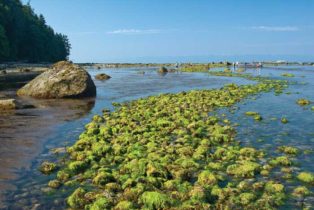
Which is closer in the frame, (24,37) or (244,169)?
(244,169)

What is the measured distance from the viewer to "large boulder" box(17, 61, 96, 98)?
3788cm

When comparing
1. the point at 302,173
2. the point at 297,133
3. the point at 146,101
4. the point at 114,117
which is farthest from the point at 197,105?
the point at 302,173

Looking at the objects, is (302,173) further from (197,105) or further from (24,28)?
(24,28)

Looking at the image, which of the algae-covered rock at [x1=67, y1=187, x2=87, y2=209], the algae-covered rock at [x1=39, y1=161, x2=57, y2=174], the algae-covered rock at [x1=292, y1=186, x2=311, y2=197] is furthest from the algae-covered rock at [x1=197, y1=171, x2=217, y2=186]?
the algae-covered rock at [x1=39, y1=161, x2=57, y2=174]

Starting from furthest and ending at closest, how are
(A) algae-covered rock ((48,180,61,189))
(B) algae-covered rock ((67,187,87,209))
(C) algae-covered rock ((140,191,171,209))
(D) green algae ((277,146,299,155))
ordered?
(D) green algae ((277,146,299,155)) → (A) algae-covered rock ((48,180,61,189)) → (B) algae-covered rock ((67,187,87,209)) → (C) algae-covered rock ((140,191,171,209))

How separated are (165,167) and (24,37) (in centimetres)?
12417

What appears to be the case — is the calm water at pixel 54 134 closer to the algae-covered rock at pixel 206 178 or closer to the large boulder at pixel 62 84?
the large boulder at pixel 62 84

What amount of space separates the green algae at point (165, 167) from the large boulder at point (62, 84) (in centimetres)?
1464

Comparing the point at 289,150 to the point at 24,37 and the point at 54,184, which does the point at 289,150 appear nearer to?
the point at 54,184

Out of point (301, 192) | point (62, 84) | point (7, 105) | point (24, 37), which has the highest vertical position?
point (24, 37)

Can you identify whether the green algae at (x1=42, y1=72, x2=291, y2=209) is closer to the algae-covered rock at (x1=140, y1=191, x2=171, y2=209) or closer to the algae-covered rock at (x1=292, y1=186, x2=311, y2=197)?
the algae-covered rock at (x1=140, y1=191, x2=171, y2=209)

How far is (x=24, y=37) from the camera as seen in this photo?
127438 millimetres

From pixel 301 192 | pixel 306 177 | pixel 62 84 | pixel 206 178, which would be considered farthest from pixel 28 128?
pixel 62 84

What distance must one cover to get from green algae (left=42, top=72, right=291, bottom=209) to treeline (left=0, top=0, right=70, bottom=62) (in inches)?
3460
